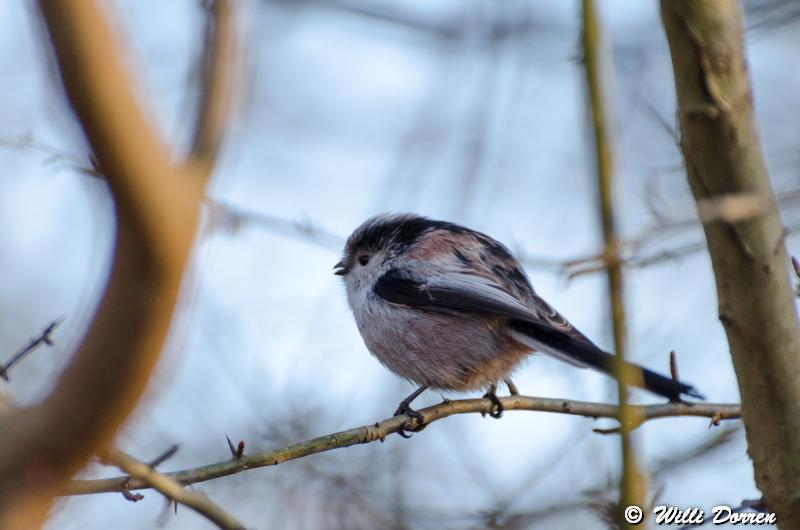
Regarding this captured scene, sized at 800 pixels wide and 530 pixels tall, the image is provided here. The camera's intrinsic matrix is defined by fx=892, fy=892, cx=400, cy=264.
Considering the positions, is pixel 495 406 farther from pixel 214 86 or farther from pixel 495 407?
pixel 214 86

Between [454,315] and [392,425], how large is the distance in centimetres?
126

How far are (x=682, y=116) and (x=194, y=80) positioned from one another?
1416 mm

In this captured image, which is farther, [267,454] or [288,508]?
[288,508]

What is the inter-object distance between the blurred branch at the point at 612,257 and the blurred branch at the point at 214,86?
2.82 feet

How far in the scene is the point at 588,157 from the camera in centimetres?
213

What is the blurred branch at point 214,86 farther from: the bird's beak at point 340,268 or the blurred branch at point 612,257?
the bird's beak at point 340,268

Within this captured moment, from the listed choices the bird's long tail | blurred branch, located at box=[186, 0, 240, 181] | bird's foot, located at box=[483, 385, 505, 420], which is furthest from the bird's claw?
blurred branch, located at box=[186, 0, 240, 181]

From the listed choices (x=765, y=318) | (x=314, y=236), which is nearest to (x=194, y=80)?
(x=765, y=318)

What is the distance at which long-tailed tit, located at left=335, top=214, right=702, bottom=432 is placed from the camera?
4.62 metres

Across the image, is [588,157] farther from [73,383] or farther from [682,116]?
[73,383]

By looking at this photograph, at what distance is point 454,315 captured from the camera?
4902mm

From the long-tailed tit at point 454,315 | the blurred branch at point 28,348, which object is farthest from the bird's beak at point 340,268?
the blurred branch at point 28,348

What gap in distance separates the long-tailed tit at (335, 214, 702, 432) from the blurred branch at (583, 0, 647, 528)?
2.07 metres

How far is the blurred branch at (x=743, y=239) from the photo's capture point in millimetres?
2561
